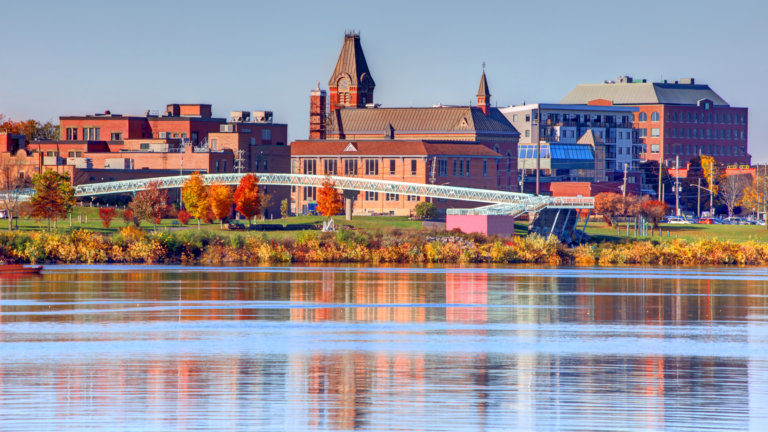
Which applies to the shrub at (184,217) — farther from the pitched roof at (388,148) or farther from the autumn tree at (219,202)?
the pitched roof at (388,148)

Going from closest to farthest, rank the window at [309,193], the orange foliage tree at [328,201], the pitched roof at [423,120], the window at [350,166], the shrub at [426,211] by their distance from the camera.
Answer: the orange foliage tree at [328,201], the shrub at [426,211], the window at [350,166], the window at [309,193], the pitched roof at [423,120]

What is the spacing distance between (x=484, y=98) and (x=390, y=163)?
26.8 meters

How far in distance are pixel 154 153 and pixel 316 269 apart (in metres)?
73.1

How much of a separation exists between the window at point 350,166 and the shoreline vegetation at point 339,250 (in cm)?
5387

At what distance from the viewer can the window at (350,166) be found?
413 ft

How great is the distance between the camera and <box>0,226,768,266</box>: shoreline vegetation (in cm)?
6188

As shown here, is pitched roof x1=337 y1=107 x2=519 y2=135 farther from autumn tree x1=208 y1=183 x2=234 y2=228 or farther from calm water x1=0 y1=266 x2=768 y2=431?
calm water x1=0 y1=266 x2=768 y2=431

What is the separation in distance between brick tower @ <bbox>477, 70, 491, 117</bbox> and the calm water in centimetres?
9990

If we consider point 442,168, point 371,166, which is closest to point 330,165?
point 371,166

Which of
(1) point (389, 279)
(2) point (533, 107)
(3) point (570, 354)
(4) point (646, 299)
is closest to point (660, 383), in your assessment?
(3) point (570, 354)

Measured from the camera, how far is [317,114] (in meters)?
152

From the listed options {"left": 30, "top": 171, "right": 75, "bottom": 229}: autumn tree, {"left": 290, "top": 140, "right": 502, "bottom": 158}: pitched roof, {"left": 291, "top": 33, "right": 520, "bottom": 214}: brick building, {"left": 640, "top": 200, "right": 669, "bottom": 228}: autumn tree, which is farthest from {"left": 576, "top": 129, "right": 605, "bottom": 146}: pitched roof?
{"left": 30, "top": 171, "right": 75, "bottom": 229}: autumn tree

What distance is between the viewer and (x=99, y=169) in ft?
383

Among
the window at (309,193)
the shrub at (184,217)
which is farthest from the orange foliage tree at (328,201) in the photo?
the window at (309,193)
